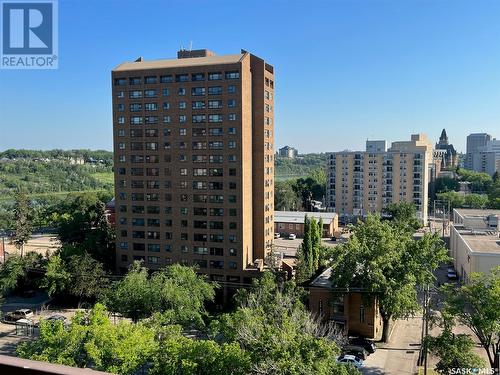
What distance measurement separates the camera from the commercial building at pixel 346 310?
81.7 ft

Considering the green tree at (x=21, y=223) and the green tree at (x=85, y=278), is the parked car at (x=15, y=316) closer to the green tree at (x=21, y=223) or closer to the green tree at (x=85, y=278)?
the green tree at (x=85, y=278)

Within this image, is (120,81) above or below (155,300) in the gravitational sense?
above

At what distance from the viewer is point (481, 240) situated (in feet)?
117

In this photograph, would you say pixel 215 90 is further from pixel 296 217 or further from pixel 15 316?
pixel 296 217

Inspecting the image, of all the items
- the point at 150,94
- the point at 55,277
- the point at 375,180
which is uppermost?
the point at 150,94

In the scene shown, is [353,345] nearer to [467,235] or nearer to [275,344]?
[275,344]

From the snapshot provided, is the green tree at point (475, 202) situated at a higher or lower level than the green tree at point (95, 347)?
higher

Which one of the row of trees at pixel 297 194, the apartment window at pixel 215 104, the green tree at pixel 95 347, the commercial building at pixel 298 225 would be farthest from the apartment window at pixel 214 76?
the row of trees at pixel 297 194

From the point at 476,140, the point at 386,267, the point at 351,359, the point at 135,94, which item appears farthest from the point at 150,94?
the point at 476,140

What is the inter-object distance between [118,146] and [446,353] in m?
28.4

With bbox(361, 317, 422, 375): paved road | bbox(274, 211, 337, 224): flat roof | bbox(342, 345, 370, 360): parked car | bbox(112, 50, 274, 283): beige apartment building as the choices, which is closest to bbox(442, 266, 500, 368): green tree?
bbox(361, 317, 422, 375): paved road

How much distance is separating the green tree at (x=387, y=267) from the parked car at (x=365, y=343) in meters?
1.43

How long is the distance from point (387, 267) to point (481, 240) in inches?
673

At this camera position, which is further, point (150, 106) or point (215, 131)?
point (150, 106)
